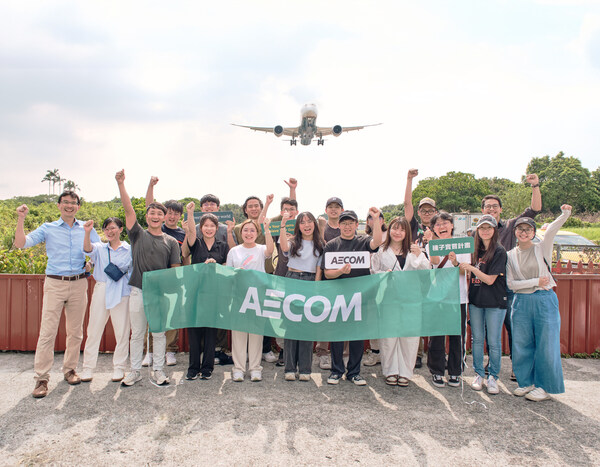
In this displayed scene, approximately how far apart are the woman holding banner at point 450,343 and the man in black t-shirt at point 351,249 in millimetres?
817

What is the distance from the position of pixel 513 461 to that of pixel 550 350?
1.68 meters

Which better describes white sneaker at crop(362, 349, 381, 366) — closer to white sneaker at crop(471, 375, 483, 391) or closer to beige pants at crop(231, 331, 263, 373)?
white sneaker at crop(471, 375, 483, 391)

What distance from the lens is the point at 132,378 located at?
15.8 ft

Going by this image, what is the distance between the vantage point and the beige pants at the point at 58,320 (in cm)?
468

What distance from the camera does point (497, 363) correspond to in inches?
188

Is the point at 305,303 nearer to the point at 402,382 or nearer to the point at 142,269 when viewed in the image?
the point at 402,382

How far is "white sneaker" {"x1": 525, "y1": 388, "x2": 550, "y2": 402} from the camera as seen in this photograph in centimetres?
448

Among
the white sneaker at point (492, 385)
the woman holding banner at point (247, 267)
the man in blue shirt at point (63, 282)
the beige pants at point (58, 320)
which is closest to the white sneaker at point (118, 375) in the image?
the man in blue shirt at point (63, 282)

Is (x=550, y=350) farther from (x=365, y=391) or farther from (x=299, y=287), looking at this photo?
(x=299, y=287)

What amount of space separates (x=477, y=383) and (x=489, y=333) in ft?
2.08

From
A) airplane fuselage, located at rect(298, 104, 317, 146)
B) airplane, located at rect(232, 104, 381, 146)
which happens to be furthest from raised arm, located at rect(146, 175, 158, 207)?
airplane fuselage, located at rect(298, 104, 317, 146)

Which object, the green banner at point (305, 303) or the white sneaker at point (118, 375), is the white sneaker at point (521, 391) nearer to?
the green banner at point (305, 303)

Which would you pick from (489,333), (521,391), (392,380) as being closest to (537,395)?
(521,391)

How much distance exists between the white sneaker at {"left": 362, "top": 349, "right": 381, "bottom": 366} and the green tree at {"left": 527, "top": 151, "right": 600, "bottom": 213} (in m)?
79.4
